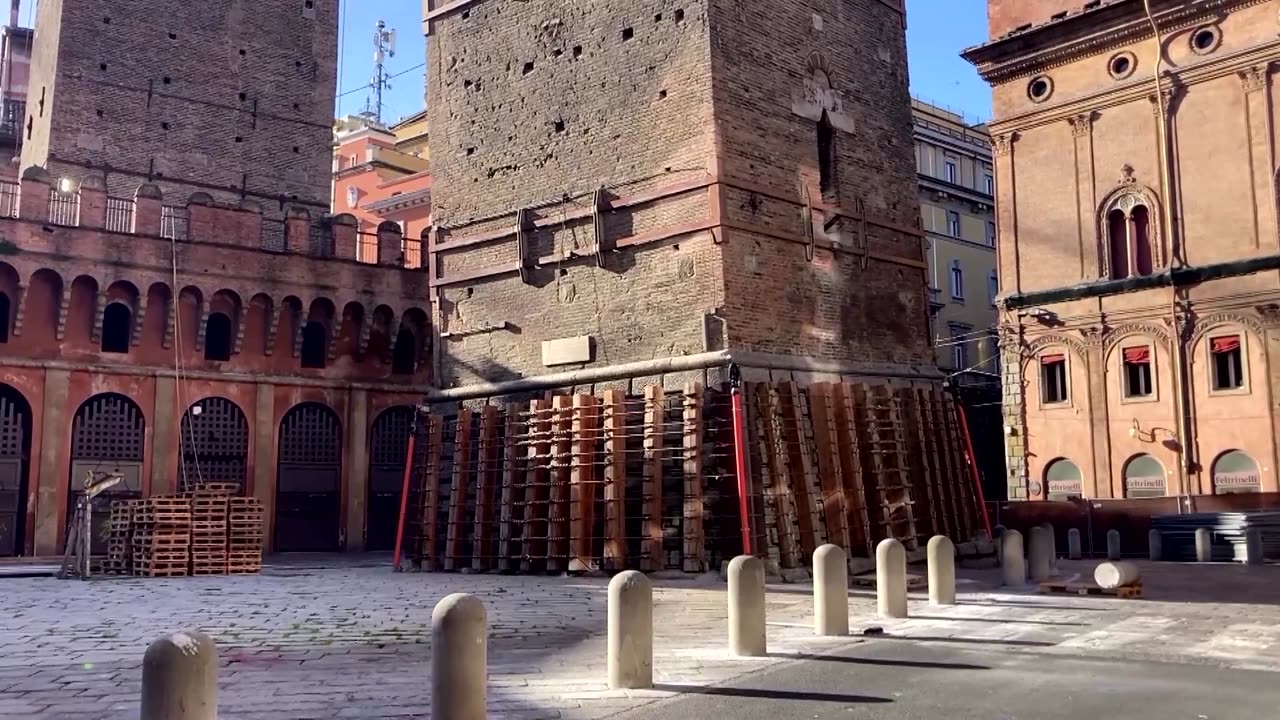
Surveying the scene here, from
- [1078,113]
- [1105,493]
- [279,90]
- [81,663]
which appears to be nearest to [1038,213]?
[1078,113]

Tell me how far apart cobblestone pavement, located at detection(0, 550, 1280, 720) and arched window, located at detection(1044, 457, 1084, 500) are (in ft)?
42.0

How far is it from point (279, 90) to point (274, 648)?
68.4 ft

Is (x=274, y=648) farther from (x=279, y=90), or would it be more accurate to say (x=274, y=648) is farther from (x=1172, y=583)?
(x=279, y=90)

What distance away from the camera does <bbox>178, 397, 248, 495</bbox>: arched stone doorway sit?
72.9ft

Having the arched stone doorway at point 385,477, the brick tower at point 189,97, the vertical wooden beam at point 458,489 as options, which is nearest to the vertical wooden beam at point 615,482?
the vertical wooden beam at point 458,489

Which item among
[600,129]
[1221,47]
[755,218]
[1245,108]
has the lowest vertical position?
[755,218]

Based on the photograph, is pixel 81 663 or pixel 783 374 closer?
pixel 81 663

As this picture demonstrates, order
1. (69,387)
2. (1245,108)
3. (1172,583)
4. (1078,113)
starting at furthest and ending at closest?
(1078,113)
(1245,108)
(69,387)
(1172,583)

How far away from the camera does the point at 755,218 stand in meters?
15.9

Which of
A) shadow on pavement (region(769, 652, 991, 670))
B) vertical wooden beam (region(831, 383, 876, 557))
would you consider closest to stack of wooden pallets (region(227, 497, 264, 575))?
vertical wooden beam (region(831, 383, 876, 557))

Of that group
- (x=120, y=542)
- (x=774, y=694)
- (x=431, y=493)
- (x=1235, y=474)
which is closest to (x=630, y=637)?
(x=774, y=694)

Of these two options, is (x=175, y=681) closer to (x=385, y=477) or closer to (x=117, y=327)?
(x=117, y=327)

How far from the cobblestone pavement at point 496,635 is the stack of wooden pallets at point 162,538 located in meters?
2.42

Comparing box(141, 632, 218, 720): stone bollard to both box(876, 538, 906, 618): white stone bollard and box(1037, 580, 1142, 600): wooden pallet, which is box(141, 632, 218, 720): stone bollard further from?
box(1037, 580, 1142, 600): wooden pallet
